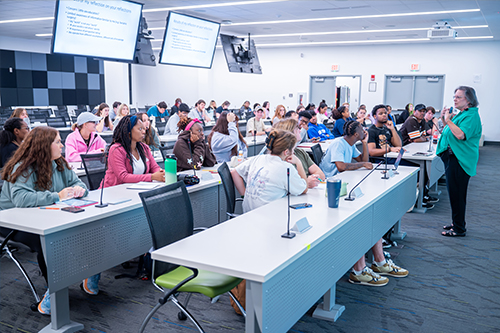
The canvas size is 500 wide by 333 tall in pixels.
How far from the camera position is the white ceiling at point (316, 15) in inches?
298

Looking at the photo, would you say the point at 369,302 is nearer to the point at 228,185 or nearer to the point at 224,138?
the point at 228,185

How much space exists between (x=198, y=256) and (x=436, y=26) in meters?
9.03

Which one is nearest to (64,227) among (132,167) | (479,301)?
(132,167)

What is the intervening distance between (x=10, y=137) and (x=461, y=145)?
4474 millimetres

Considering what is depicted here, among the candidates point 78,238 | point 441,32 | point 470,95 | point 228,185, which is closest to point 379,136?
point 470,95

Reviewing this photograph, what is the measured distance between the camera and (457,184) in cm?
452

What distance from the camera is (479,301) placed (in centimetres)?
312

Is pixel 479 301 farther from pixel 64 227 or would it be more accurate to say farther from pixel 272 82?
pixel 272 82

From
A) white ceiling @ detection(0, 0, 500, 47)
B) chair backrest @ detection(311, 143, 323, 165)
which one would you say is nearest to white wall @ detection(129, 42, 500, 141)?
white ceiling @ detection(0, 0, 500, 47)

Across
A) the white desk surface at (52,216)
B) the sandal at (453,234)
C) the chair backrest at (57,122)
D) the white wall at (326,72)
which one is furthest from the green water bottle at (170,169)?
the white wall at (326,72)

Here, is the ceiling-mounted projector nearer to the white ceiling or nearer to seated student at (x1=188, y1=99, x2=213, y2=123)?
the white ceiling

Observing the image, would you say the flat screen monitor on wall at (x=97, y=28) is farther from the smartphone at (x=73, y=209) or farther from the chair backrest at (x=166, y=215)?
the chair backrest at (x=166, y=215)

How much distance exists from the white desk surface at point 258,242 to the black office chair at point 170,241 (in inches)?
7.3

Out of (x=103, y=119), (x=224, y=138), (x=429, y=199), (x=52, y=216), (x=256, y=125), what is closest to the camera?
(x=52, y=216)
